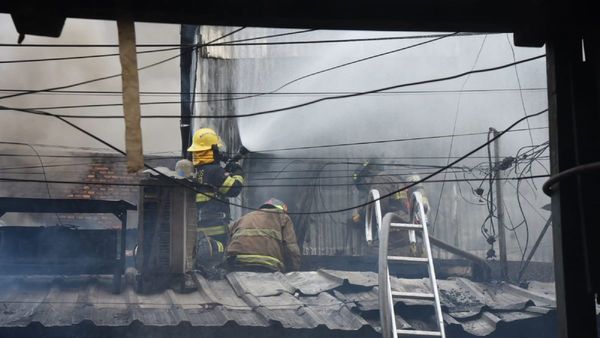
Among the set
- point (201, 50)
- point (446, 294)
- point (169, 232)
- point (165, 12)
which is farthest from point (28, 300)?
point (201, 50)

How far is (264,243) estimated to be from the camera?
1026 centimetres

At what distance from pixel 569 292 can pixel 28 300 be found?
21.1 ft

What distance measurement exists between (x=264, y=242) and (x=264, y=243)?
0.05ft

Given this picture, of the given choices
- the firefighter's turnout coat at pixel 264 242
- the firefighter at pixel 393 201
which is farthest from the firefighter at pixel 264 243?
the firefighter at pixel 393 201

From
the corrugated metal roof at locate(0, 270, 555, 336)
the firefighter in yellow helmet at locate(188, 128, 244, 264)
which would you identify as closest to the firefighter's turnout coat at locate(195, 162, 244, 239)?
the firefighter in yellow helmet at locate(188, 128, 244, 264)

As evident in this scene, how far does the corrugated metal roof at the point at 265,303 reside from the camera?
25.5ft

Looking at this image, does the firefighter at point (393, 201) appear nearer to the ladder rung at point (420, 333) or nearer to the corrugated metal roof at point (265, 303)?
the corrugated metal roof at point (265, 303)

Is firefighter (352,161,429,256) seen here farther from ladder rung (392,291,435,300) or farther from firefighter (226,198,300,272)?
ladder rung (392,291,435,300)

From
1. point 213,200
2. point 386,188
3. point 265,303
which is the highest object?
point 386,188

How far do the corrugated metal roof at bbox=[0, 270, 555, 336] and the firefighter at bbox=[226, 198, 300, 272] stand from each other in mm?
376

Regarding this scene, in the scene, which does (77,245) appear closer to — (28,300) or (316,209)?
(28,300)

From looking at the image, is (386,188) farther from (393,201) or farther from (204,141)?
(204,141)

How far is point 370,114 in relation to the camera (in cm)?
1584

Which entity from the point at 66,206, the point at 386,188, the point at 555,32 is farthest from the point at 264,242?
the point at 555,32
